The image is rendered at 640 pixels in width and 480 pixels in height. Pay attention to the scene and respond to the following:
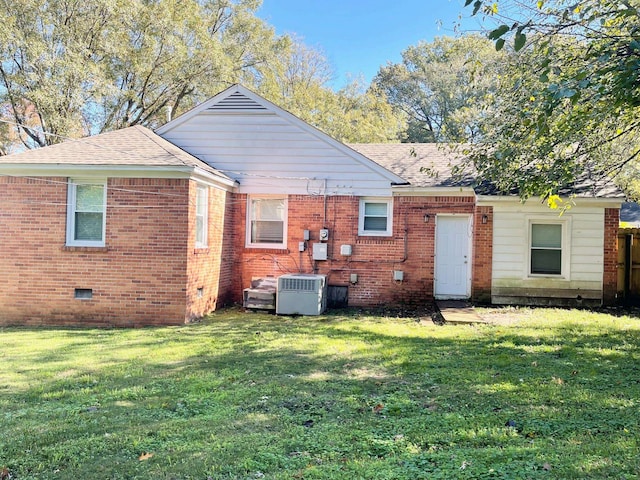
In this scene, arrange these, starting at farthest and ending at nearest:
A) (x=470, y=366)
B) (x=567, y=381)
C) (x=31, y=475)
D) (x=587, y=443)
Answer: (x=470, y=366), (x=567, y=381), (x=587, y=443), (x=31, y=475)

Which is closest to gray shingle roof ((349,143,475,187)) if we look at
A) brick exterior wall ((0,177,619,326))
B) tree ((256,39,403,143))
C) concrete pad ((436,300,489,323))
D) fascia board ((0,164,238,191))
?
concrete pad ((436,300,489,323))

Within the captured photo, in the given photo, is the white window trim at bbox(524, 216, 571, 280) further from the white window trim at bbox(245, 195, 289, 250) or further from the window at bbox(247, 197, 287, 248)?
the window at bbox(247, 197, 287, 248)

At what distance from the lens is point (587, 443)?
355cm

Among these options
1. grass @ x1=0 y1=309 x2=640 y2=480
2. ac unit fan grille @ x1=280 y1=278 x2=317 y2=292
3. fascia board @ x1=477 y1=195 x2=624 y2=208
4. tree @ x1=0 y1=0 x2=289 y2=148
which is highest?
tree @ x1=0 y1=0 x2=289 y2=148

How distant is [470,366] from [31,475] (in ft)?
16.2

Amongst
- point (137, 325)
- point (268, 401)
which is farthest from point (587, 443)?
point (137, 325)

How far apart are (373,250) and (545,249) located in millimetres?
4346

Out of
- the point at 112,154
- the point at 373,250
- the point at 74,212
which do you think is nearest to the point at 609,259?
the point at 373,250

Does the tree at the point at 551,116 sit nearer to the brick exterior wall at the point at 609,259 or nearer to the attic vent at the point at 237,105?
the brick exterior wall at the point at 609,259

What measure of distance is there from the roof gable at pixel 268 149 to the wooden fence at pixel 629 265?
20.6 ft

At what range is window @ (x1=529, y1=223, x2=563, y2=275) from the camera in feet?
36.9

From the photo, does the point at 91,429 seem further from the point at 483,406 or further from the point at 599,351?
the point at 599,351

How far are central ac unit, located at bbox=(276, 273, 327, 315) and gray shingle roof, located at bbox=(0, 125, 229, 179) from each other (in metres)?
3.12

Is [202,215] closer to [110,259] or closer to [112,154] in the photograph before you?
[110,259]
